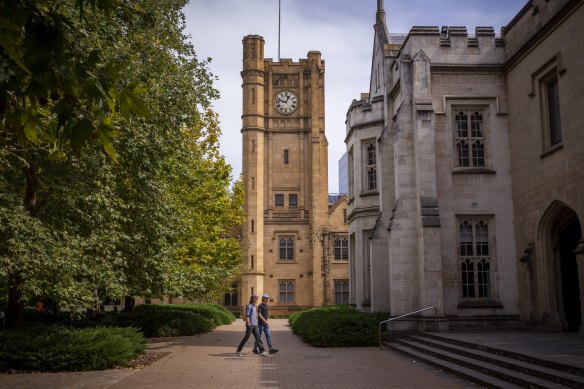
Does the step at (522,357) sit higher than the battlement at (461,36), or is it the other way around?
the battlement at (461,36)

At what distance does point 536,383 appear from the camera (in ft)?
33.2

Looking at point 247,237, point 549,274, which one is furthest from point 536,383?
point 247,237

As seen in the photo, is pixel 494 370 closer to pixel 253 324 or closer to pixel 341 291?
pixel 253 324

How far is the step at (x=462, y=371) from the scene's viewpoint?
11.0 metres

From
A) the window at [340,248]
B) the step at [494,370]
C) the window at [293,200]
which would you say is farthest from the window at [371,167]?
the window at [293,200]

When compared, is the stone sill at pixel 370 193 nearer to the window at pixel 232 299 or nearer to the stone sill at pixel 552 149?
the stone sill at pixel 552 149

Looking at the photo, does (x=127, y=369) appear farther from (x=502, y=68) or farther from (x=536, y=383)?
(x=502, y=68)

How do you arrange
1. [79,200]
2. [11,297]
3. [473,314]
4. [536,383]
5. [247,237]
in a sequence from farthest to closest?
[247,237], [473,314], [11,297], [79,200], [536,383]

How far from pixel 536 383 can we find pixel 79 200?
10.3m

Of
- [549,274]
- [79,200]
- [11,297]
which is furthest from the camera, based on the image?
[549,274]

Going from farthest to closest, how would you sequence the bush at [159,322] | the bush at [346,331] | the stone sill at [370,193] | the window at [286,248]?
1. the window at [286,248]
2. the stone sill at [370,193]
3. the bush at [159,322]
4. the bush at [346,331]

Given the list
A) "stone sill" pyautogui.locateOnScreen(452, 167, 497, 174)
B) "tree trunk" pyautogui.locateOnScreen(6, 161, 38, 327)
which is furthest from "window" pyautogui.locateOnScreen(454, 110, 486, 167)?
"tree trunk" pyautogui.locateOnScreen(6, 161, 38, 327)

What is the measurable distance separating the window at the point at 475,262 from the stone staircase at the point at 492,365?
11.0 ft

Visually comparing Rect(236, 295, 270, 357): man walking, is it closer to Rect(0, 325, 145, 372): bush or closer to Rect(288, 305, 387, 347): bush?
Rect(288, 305, 387, 347): bush
